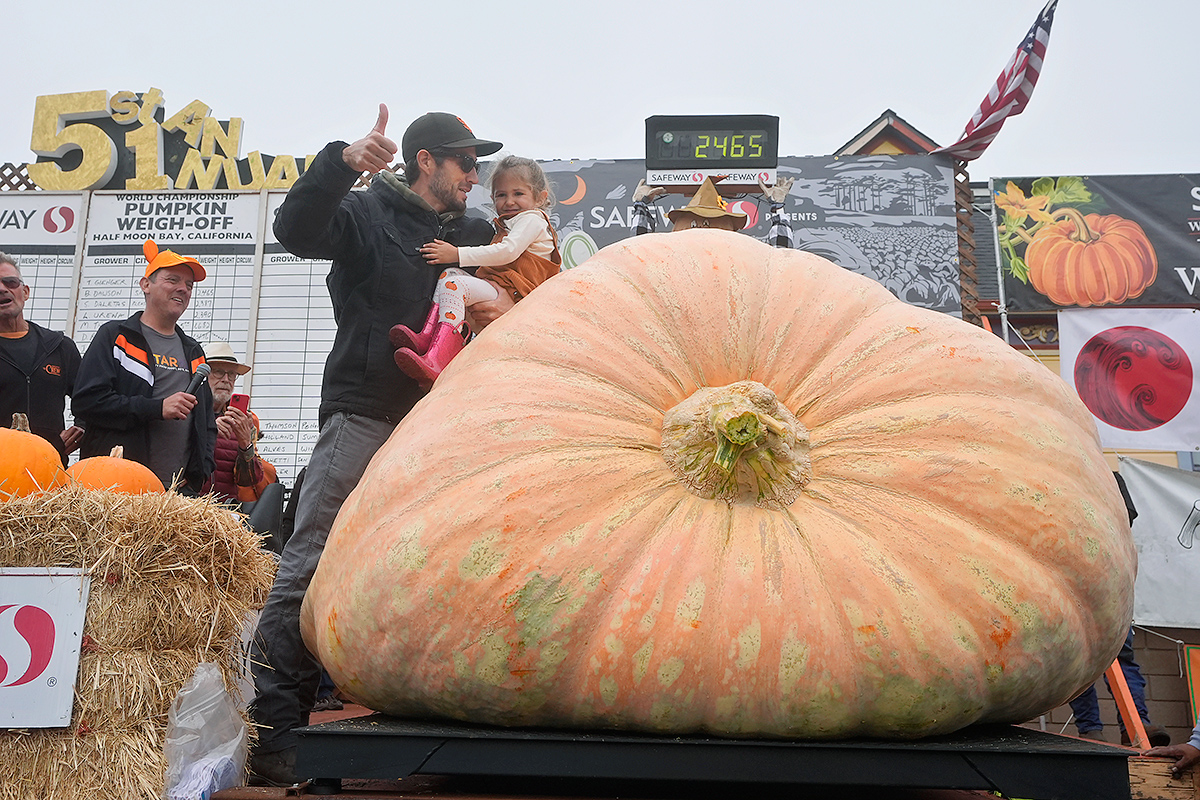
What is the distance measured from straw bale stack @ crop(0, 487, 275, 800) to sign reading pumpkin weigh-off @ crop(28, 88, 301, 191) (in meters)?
5.91

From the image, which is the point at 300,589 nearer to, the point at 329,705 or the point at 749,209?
the point at 329,705

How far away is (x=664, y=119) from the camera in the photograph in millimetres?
4918

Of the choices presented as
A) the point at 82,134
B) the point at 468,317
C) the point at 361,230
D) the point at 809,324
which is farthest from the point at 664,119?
the point at 82,134

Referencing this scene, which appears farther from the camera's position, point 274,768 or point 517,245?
point 517,245

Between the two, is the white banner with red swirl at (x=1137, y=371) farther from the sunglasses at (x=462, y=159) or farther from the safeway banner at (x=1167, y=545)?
the sunglasses at (x=462, y=159)

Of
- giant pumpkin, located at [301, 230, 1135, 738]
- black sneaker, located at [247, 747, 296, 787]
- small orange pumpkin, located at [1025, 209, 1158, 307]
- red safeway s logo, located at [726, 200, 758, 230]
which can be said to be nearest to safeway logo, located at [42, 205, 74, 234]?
red safeway s logo, located at [726, 200, 758, 230]

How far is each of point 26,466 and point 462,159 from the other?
60.8 inches

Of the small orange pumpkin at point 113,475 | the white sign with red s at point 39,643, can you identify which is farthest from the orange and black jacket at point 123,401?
the white sign with red s at point 39,643

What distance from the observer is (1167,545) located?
17.9ft

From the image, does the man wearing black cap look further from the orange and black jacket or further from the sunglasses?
the orange and black jacket

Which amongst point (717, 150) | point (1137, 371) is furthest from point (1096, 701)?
point (717, 150)

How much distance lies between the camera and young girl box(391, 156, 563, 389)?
7.37 feet

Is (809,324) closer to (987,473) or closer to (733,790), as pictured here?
(987,473)

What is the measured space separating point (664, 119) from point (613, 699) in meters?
4.21
